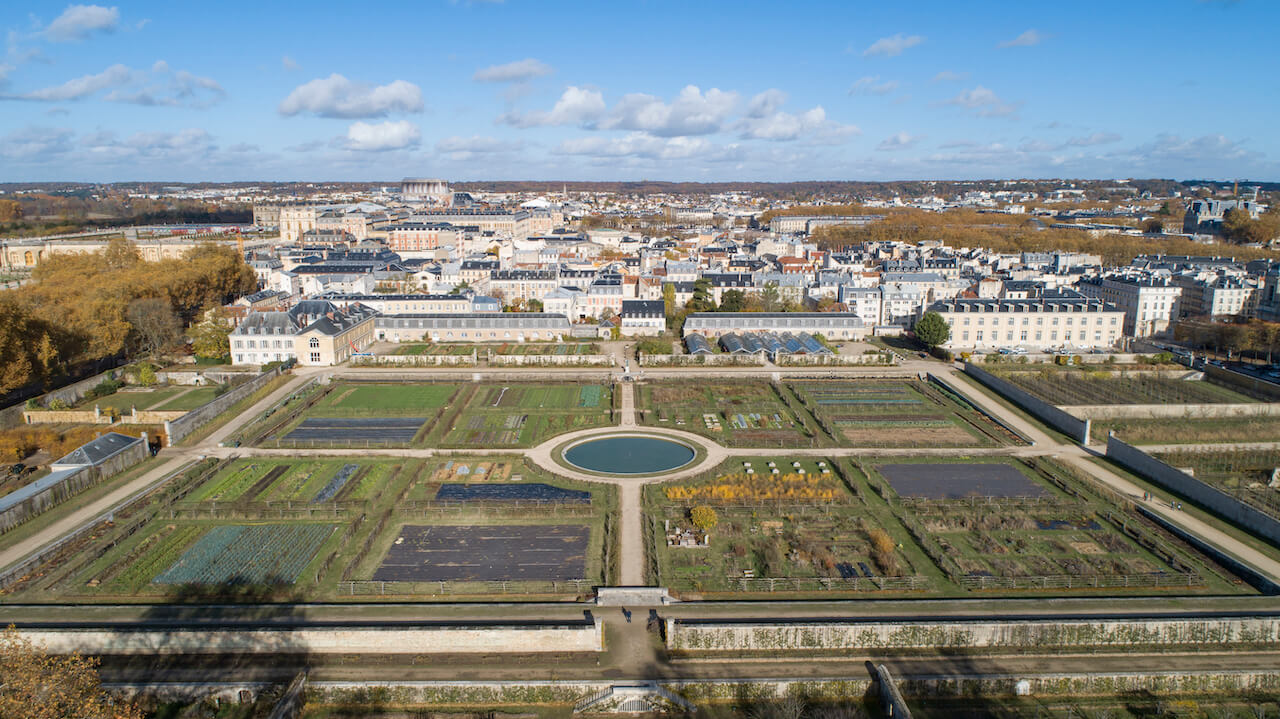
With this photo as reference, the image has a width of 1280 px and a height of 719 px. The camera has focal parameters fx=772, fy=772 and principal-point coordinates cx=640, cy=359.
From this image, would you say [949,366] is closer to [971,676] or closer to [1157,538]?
[1157,538]

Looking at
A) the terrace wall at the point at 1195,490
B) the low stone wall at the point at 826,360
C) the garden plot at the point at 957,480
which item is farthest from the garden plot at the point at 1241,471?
the low stone wall at the point at 826,360

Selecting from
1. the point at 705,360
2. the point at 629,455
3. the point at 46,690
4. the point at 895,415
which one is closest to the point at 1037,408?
the point at 895,415

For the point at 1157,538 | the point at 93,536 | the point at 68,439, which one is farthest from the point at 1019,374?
the point at 68,439

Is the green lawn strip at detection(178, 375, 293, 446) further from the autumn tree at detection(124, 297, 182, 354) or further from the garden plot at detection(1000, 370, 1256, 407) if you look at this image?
the garden plot at detection(1000, 370, 1256, 407)

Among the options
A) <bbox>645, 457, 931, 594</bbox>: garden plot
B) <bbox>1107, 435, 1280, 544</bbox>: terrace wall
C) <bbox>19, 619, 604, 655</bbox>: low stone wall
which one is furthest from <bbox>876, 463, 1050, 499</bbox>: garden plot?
<bbox>19, 619, 604, 655</bbox>: low stone wall

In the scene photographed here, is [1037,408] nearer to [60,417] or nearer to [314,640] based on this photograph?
[314,640]

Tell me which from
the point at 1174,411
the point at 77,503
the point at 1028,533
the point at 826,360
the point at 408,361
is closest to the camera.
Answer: the point at 1028,533
